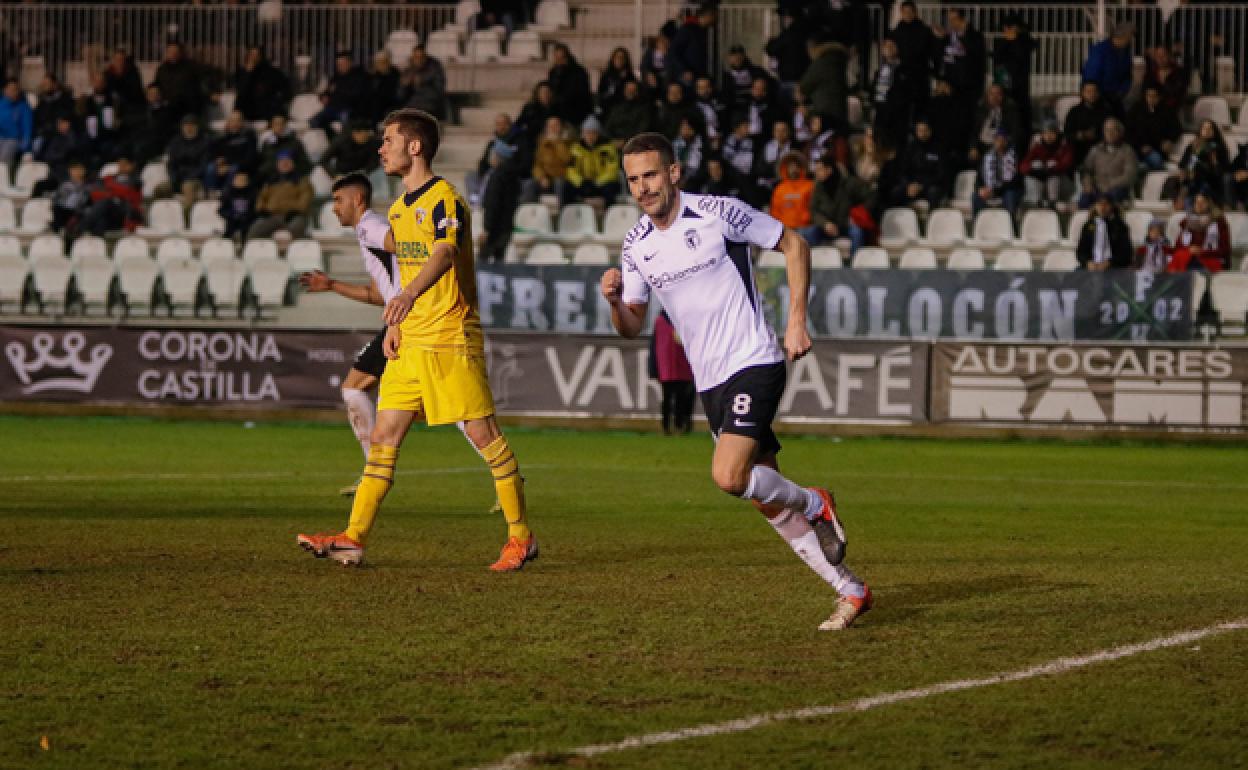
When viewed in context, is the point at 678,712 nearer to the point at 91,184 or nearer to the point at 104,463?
the point at 104,463

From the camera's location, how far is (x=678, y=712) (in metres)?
6.23

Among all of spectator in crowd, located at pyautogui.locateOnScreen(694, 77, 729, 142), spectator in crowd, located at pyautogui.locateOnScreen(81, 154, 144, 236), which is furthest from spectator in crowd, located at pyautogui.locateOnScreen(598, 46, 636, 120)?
spectator in crowd, located at pyautogui.locateOnScreen(81, 154, 144, 236)

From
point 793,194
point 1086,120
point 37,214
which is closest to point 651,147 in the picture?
point 793,194

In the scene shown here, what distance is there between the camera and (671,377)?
21.3 meters

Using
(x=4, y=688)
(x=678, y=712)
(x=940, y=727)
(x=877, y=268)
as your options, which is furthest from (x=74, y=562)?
(x=877, y=268)

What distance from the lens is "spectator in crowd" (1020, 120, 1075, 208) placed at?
82.6 feet

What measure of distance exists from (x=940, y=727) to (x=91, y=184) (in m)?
24.5

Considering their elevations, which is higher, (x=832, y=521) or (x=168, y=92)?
(x=168, y=92)

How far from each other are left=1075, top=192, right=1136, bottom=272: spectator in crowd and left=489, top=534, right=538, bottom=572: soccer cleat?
14041 mm

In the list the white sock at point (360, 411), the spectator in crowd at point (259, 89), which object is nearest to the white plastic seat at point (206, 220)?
the spectator in crowd at point (259, 89)

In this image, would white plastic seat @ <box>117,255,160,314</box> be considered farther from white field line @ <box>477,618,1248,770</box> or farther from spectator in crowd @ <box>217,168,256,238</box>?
white field line @ <box>477,618,1248,770</box>

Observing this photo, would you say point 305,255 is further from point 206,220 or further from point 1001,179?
point 1001,179

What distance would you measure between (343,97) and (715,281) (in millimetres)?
Result: 21496

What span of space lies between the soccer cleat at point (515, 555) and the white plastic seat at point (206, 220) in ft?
61.5
